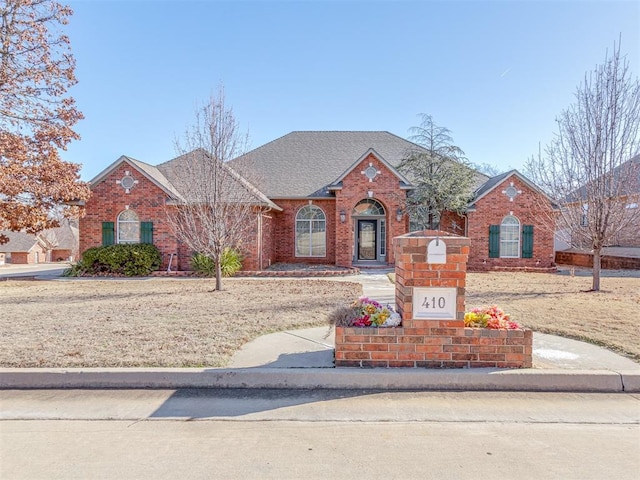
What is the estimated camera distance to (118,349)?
505 centimetres

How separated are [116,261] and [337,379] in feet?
45.3

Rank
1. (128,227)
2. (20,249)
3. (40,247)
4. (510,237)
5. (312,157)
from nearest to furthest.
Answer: (128,227), (510,237), (312,157), (20,249), (40,247)

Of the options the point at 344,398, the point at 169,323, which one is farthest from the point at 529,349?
the point at 169,323

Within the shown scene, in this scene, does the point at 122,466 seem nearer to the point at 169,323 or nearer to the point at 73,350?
the point at 73,350

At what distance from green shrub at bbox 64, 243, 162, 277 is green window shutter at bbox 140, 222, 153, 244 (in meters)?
0.56

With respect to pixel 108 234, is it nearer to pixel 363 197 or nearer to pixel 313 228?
pixel 313 228

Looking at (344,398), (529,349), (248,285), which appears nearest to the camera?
(344,398)

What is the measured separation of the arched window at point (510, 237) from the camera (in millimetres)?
17703

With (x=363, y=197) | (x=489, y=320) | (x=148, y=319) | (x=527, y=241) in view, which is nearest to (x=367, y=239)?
(x=363, y=197)

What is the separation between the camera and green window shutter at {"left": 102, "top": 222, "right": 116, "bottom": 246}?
1583cm

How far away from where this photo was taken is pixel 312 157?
69.9ft

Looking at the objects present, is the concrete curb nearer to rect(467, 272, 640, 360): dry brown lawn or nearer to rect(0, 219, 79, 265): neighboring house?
rect(467, 272, 640, 360): dry brown lawn

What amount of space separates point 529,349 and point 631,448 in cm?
140

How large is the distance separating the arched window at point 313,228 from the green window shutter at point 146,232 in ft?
22.1
